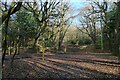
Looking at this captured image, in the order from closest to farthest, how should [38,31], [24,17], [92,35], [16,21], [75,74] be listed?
1. [75,74]
2. [16,21]
3. [24,17]
4. [38,31]
5. [92,35]

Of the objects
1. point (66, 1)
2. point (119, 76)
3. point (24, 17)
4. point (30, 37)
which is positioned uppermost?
point (66, 1)

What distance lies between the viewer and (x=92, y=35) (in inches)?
404

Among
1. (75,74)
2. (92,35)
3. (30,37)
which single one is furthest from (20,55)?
(92,35)

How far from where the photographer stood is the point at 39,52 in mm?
7754

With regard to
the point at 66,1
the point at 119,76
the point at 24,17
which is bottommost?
the point at 119,76

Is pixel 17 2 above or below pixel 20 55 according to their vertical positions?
above

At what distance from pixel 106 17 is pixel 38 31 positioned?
2430mm

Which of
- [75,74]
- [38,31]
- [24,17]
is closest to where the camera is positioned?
[75,74]

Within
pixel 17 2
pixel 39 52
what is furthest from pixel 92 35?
pixel 17 2

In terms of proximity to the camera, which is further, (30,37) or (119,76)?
(30,37)

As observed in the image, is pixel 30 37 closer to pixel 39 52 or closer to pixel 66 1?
pixel 39 52

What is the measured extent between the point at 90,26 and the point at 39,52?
11.8 feet

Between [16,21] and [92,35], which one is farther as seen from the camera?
[92,35]

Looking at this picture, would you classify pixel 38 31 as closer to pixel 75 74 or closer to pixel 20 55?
pixel 20 55
